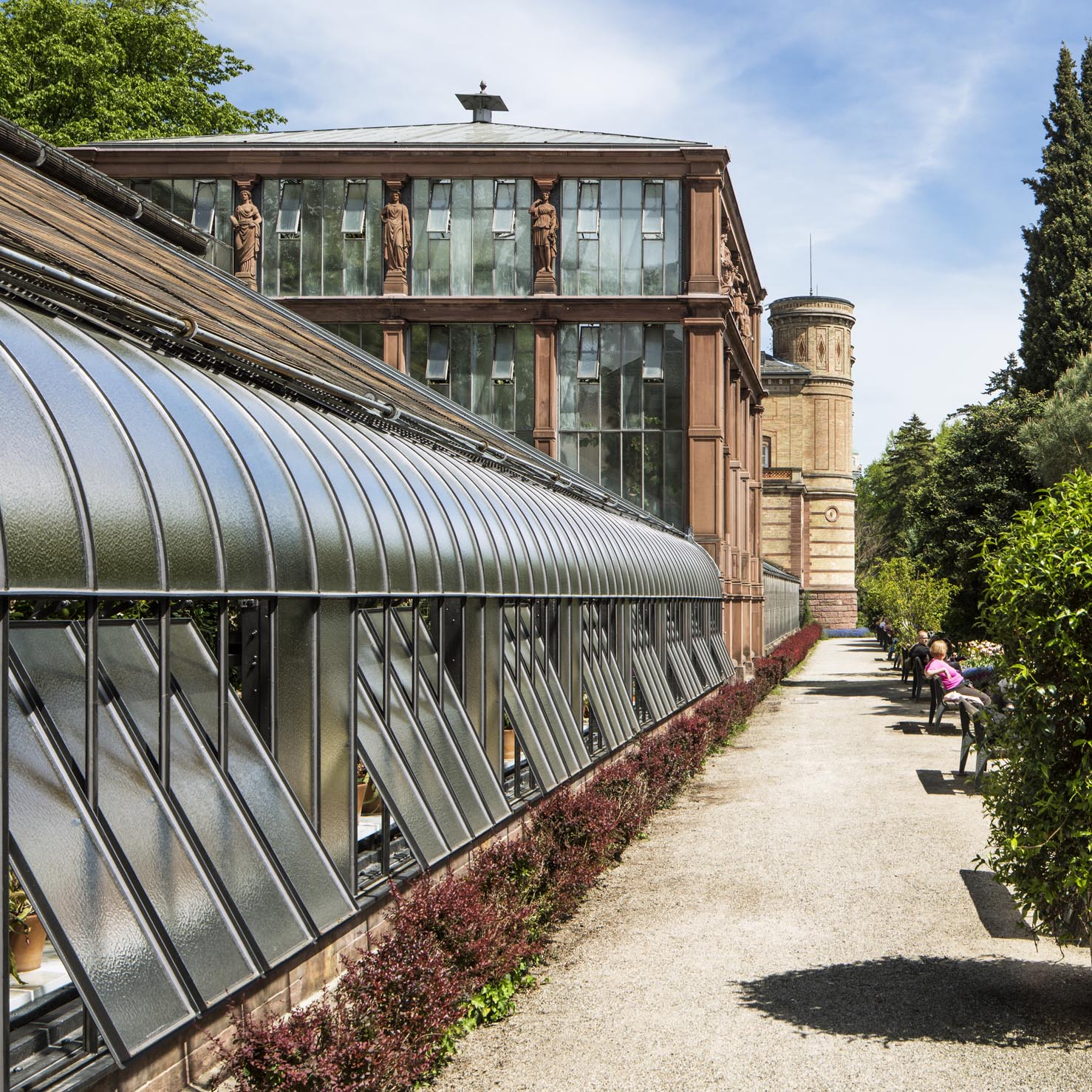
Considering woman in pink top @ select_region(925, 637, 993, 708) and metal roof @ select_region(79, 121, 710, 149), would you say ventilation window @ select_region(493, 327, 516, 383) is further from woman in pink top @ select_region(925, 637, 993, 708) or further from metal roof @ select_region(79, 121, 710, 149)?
woman in pink top @ select_region(925, 637, 993, 708)

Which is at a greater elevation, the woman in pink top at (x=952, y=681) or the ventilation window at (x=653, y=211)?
the ventilation window at (x=653, y=211)

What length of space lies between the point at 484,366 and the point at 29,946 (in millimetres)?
33691

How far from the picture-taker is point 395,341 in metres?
40.1

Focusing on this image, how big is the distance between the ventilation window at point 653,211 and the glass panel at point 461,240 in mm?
5206

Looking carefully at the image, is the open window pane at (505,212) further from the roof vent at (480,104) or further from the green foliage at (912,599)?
the green foliage at (912,599)

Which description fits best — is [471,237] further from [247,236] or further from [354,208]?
[247,236]

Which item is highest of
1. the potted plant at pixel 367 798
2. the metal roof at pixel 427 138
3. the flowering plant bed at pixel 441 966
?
the metal roof at pixel 427 138

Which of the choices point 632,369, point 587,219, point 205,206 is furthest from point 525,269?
point 205,206

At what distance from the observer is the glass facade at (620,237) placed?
39031 millimetres

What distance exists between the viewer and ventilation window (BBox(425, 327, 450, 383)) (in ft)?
132

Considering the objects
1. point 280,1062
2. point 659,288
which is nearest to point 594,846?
point 280,1062

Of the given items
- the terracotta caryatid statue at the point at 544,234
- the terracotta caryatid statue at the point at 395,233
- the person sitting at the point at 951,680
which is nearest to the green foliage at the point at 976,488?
the person sitting at the point at 951,680

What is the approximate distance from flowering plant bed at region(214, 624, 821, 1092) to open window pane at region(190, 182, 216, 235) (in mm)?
29485

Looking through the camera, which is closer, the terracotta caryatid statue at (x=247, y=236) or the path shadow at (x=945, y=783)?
the path shadow at (x=945, y=783)
